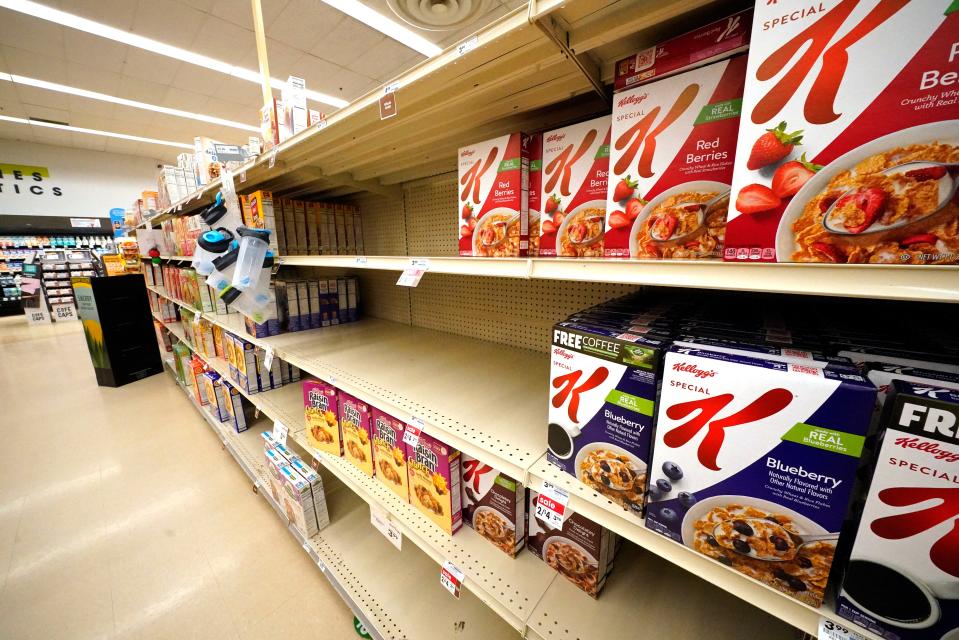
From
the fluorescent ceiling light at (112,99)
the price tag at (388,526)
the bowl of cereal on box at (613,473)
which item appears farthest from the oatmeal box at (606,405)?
the fluorescent ceiling light at (112,99)

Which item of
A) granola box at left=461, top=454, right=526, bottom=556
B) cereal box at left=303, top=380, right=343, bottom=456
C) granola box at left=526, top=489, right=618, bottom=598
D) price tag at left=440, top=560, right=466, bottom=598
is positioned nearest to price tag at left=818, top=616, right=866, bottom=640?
granola box at left=526, top=489, right=618, bottom=598

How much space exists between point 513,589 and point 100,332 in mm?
4957

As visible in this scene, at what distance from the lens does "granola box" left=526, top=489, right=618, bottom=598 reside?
0.84 meters

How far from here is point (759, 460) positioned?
1.51 ft

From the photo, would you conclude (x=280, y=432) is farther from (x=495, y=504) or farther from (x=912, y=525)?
(x=912, y=525)

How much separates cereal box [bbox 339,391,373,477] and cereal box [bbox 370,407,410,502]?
0.11ft

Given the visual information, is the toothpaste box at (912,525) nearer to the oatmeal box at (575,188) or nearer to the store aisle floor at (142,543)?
the oatmeal box at (575,188)

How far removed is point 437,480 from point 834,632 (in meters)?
0.83

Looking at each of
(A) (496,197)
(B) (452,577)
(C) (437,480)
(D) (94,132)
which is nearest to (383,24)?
(A) (496,197)

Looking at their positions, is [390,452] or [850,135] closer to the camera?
[850,135]

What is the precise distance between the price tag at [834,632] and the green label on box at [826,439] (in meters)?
0.23

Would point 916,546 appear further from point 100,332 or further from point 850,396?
point 100,332

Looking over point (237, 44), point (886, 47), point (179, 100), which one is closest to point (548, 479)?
point (886, 47)

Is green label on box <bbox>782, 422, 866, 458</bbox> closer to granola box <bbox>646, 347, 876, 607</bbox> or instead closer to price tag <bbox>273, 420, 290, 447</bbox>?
granola box <bbox>646, 347, 876, 607</bbox>
